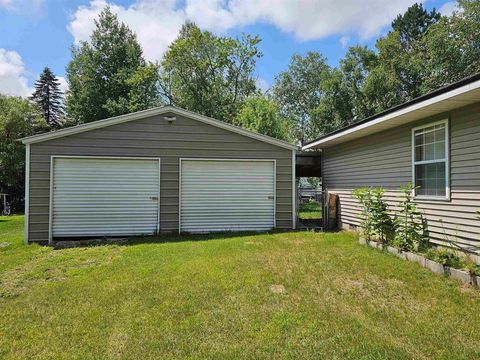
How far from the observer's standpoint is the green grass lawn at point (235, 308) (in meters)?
2.68

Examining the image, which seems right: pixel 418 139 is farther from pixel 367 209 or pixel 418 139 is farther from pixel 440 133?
pixel 367 209

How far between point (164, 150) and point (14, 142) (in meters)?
16.6

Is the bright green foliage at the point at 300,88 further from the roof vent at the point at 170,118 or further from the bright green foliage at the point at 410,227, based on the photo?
the bright green foliage at the point at 410,227

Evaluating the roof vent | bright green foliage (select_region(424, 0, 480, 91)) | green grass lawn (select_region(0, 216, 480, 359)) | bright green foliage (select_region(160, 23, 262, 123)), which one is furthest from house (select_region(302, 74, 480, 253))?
bright green foliage (select_region(160, 23, 262, 123))

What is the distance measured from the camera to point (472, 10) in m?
18.9

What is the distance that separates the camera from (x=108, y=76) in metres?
25.3

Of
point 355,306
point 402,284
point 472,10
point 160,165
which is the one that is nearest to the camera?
point 355,306

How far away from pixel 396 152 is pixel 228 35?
20153 mm

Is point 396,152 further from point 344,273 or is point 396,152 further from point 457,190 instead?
point 344,273

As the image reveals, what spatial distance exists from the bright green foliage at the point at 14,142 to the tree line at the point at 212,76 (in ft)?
0.22

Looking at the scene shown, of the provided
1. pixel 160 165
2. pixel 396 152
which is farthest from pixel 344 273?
pixel 160 165

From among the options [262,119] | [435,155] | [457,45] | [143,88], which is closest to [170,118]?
[435,155]

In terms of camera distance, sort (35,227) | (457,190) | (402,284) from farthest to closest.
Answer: (35,227) → (457,190) → (402,284)

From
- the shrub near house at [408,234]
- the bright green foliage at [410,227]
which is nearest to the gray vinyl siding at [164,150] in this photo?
the shrub near house at [408,234]
